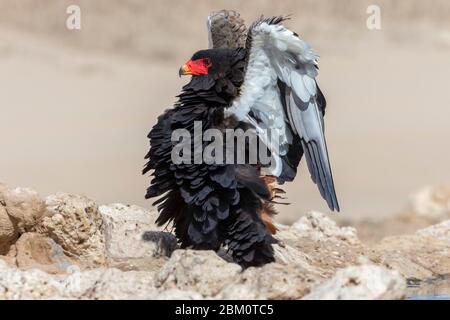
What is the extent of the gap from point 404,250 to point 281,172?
205cm

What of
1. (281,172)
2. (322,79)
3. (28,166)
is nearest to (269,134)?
(281,172)

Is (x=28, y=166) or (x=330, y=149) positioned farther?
(x=330, y=149)

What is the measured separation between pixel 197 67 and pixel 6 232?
173cm

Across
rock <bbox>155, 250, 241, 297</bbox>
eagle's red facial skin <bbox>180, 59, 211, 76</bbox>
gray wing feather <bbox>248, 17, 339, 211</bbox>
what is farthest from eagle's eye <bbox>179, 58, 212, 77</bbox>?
rock <bbox>155, 250, 241, 297</bbox>

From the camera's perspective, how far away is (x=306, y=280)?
6035 millimetres

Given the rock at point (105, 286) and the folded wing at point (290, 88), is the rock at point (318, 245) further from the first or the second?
the rock at point (105, 286)

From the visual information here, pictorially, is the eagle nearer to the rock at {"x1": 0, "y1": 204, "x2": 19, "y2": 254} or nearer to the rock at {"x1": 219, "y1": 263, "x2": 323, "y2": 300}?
the rock at {"x1": 0, "y1": 204, "x2": 19, "y2": 254}

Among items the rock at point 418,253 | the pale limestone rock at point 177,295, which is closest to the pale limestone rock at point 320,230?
the rock at point 418,253

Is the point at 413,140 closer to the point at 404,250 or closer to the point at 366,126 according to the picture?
the point at 366,126

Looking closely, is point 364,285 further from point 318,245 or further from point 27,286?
point 318,245

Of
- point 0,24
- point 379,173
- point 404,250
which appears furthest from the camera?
point 0,24

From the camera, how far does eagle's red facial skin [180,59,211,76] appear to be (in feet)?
25.7

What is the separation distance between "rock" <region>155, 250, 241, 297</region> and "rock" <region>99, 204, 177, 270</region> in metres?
1.53

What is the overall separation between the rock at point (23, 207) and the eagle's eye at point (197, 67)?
1341 millimetres
